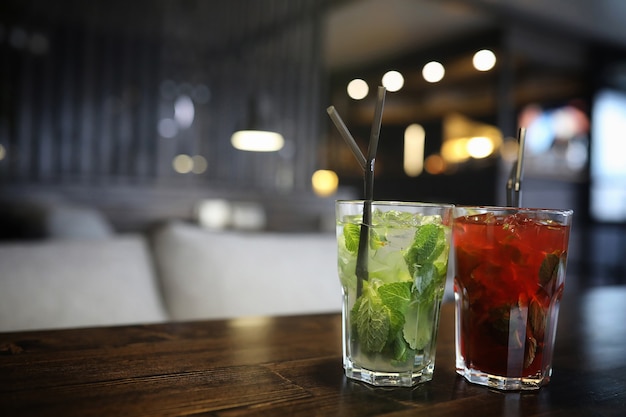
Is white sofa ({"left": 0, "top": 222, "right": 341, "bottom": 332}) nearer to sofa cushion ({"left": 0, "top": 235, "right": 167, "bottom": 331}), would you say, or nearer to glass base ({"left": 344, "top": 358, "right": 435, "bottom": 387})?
sofa cushion ({"left": 0, "top": 235, "right": 167, "bottom": 331})

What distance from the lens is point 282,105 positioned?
6.05m

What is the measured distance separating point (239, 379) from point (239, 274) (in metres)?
0.86

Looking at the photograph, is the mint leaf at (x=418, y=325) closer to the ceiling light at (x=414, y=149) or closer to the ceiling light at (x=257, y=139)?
the ceiling light at (x=257, y=139)

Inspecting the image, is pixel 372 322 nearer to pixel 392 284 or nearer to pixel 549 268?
pixel 392 284

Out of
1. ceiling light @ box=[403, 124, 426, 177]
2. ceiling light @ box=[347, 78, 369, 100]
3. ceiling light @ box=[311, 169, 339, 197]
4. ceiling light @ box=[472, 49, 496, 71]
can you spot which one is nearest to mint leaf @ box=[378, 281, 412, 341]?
ceiling light @ box=[472, 49, 496, 71]

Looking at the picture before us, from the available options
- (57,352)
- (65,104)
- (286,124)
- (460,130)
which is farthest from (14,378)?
(460,130)

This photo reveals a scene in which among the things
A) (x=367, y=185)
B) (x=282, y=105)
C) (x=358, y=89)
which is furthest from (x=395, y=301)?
(x=358, y=89)

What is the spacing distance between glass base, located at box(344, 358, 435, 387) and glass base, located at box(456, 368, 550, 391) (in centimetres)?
6

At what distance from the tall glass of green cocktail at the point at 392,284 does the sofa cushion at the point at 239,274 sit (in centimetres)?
85

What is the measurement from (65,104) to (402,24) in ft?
13.6

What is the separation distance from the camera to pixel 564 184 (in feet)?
23.7

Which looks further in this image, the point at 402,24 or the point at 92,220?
the point at 402,24

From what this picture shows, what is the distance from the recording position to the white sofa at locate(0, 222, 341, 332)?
1207 millimetres

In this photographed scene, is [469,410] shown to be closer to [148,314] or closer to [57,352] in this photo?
[57,352]
